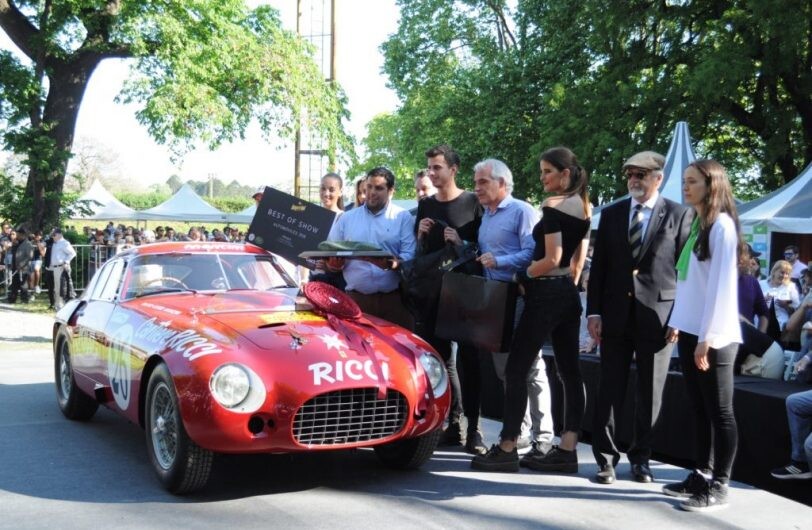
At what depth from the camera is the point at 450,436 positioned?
6.42 metres

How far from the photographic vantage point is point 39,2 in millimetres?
23266

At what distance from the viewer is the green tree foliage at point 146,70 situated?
21328 millimetres

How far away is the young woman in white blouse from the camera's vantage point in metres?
4.69

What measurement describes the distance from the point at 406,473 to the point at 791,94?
20937mm

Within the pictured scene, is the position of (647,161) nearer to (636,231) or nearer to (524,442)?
(636,231)

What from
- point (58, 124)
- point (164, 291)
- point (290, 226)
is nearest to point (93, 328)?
point (164, 291)

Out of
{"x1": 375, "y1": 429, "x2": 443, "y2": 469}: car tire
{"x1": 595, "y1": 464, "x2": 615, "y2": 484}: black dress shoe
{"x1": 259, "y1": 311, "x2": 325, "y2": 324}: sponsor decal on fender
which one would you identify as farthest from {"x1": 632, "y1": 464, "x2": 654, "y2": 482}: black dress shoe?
{"x1": 259, "y1": 311, "x2": 325, "y2": 324}: sponsor decal on fender

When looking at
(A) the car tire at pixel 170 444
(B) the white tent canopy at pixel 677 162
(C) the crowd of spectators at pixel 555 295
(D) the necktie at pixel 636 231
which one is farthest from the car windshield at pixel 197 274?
(B) the white tent canopy at pixel 677 162

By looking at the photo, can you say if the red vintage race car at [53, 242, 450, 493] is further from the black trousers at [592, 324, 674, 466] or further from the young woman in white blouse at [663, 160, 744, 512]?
the young woman in white blouse at [663, 160, 744, 512]

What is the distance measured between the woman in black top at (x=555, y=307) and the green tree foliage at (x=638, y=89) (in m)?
17.2

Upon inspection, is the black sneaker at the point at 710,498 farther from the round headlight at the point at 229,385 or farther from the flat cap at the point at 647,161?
the round headlight at the point at 229,385

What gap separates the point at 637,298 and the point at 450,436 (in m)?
1.92

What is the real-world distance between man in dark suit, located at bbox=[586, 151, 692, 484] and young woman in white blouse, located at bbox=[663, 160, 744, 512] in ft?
Result: 0.95

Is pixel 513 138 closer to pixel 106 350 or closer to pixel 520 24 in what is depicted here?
pixel 520 24
